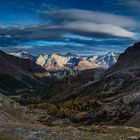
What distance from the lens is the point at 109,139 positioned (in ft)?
131

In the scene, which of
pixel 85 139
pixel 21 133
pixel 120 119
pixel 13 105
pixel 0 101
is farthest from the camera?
pixel 120 119

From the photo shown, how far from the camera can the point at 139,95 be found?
194375mm

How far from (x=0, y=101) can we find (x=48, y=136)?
81.5 m

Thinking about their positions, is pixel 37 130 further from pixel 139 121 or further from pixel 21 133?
pixel 139 121

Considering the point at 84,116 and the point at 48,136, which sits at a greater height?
the point at 48,136

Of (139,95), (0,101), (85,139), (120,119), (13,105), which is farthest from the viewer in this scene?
(139,95)

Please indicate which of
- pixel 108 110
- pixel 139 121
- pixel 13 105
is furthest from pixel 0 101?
pixel 108 110

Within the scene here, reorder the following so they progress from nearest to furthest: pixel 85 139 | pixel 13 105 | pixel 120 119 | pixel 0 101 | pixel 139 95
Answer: pixel 85 139 < pixel 0 101 < pixel 13 105 < pixel 120 119 < pixel 139 95

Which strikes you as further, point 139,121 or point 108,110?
point 108,110

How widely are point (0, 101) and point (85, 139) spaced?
83537mm

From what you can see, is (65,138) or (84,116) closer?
(65,138)

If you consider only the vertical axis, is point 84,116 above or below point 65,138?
below

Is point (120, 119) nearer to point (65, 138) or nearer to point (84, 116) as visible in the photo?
point (84, 116)

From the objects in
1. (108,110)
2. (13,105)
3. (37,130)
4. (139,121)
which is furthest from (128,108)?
(37,130)
